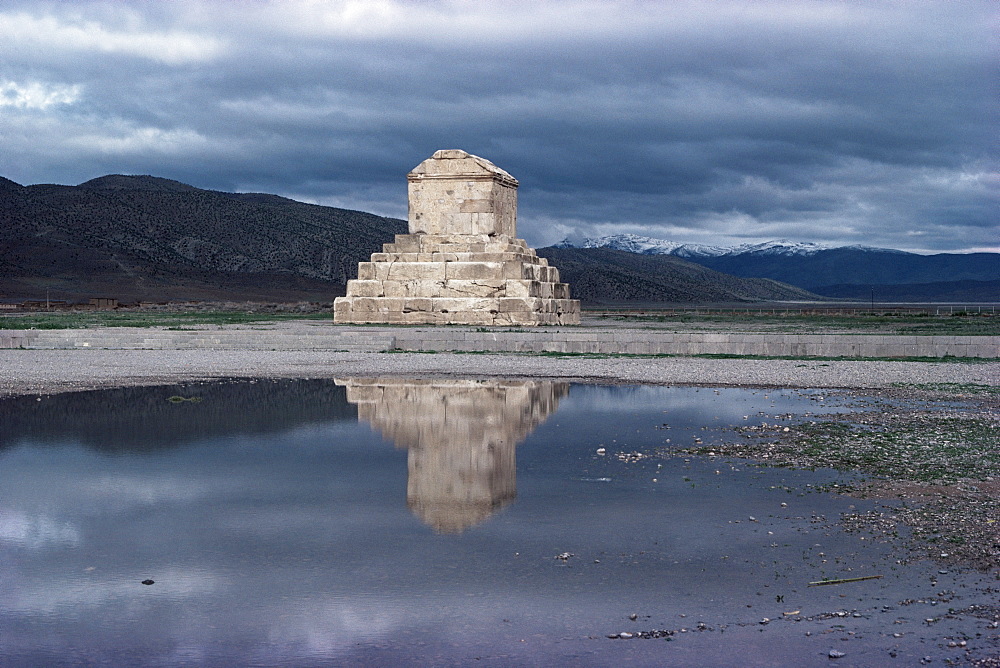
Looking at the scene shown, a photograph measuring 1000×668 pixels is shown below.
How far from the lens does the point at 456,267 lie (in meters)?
31.4

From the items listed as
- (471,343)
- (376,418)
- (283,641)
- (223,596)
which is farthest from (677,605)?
(471,343)

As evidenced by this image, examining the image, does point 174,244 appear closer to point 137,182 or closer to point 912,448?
point 137,182

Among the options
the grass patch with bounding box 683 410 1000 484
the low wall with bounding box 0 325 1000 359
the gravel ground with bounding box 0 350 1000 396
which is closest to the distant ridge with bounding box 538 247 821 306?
the low wall with bounding box 0 325 1000 359

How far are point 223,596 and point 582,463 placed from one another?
4070mm

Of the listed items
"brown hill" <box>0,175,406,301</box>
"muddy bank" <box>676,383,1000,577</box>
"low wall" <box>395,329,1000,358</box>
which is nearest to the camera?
"muddy bank" <box>676,383,1000,577</box>

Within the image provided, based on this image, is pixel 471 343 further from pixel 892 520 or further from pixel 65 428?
pixel 892 520

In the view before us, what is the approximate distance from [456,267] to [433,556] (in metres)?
25.9

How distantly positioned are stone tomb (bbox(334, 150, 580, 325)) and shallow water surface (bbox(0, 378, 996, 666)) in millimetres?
20613

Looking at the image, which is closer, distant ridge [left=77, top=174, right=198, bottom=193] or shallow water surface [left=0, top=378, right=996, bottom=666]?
shallow water surface [left=0, top=378, right=996, bottom=666]

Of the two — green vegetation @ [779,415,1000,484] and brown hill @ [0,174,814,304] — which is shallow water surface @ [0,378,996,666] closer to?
green vegetation @ [779,415,1000,484]

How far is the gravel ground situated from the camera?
1553 cm

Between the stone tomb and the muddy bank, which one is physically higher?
the stone tomb

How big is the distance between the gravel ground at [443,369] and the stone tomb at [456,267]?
33.2ft

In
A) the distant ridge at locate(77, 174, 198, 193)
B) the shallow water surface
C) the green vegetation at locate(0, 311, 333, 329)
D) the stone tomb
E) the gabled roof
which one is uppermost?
the distant ridge at locate(77, 174, 198, 193)
